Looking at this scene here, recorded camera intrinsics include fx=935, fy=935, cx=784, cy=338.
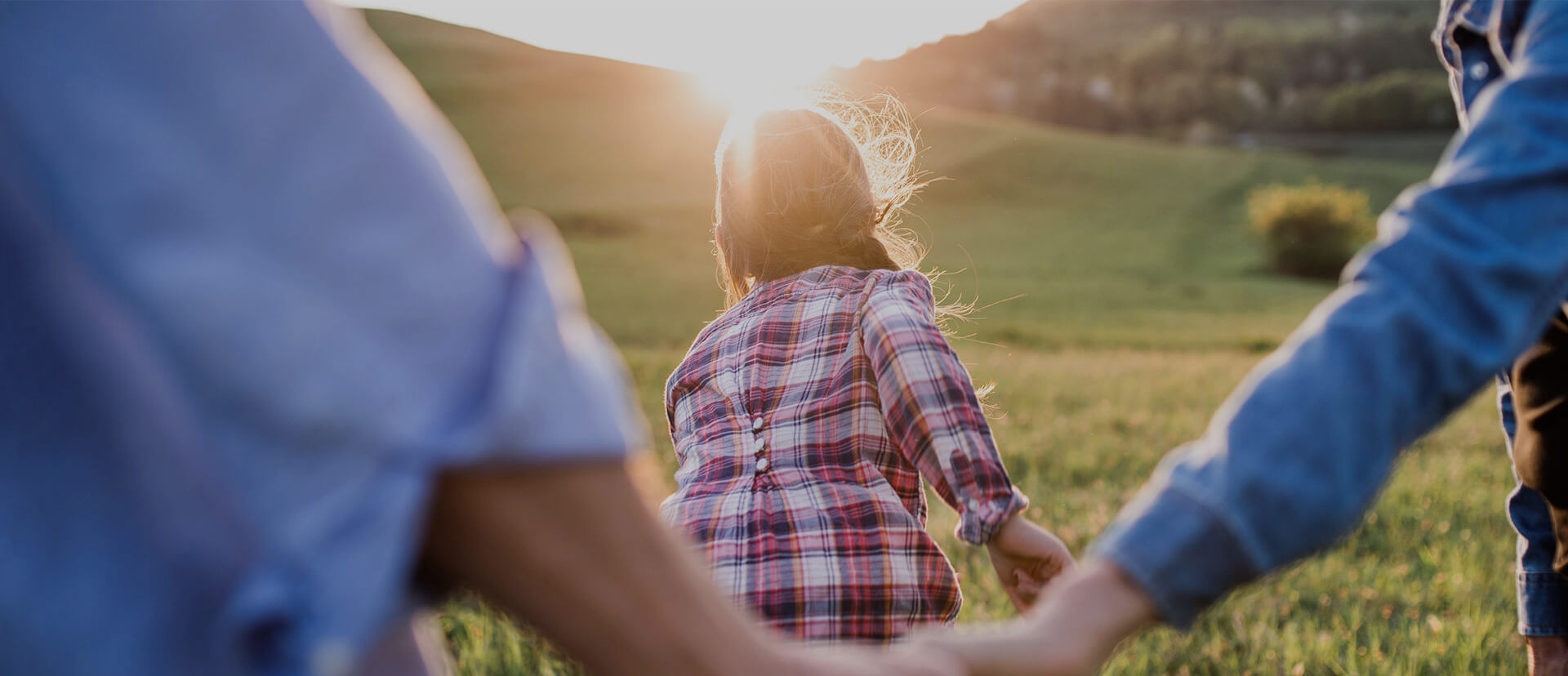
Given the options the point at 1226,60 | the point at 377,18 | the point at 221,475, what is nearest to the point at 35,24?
the point at 221,475

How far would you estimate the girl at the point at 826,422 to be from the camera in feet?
6.06

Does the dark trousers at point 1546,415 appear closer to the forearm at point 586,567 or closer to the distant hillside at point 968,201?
the forearm at point 586,567

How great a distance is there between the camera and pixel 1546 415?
146 cm

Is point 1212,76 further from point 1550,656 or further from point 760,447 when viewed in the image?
point 760,447

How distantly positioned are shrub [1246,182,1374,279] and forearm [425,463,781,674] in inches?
1450

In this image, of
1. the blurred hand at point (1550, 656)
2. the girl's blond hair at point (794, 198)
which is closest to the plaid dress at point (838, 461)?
the girl's blond hair at point (794, 198)

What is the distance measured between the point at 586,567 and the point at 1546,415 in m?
1.56

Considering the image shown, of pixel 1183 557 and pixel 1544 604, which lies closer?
pixel 1183 557

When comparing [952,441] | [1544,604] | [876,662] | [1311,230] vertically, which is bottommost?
[1311,230]

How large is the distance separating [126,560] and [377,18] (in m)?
69.3

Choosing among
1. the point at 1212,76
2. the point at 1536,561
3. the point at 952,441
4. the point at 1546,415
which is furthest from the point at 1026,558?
the point at 1212,76

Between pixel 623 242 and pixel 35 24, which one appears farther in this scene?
pixel 623 242

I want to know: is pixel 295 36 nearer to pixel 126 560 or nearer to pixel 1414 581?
pixel 126 560

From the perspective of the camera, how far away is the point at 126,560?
1.98 feet
